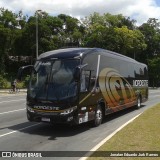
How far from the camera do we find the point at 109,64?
17641 millimetres

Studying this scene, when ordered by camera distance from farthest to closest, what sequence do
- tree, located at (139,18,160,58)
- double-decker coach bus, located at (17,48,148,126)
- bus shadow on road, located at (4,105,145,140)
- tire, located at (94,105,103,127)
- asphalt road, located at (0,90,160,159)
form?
tree, located at (139,18,160,58), tire, located at (94,105,103,127), bus shadow on road, located at (4,105,145,140), double-decker coach bus, located at (17,48,148,126), asphalt road, located at (0,90,160,159)

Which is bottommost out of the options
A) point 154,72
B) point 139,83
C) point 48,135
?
point 48,135

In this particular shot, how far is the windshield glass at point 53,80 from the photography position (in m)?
13.4

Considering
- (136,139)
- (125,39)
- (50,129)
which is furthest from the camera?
(125,39)

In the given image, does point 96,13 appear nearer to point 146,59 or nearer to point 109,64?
point 146,59

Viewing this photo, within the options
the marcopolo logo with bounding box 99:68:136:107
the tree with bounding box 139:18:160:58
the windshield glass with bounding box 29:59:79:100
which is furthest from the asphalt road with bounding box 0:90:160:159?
the tree with bounding box 139:18:160:58

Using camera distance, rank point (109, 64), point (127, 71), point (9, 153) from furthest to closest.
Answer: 1. point (127, 71)
2. point (109, 64)
3. point (9, 153)

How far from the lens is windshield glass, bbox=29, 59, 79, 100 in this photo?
13430mm

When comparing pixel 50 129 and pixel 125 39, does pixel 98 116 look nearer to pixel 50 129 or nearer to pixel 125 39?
pixel 50 129

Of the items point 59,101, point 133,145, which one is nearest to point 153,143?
point 133,145

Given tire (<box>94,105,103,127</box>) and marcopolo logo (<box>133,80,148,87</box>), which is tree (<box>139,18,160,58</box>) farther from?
tire (<box>94,105,103,127</box>)

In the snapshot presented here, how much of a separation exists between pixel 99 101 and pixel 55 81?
2774 mm

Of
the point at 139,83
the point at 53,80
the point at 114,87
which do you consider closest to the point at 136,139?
the point at 53,80

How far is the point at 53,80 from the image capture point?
540 inches
